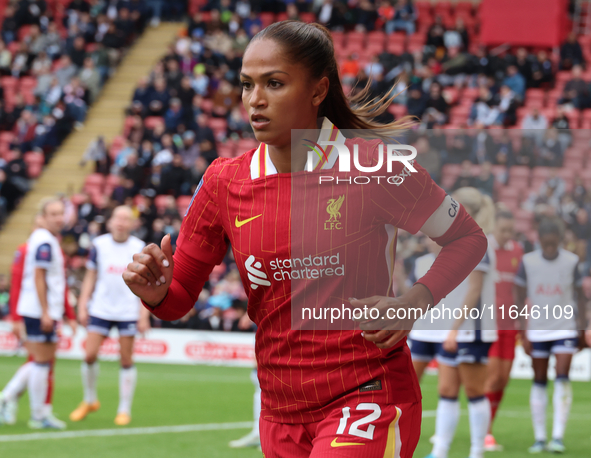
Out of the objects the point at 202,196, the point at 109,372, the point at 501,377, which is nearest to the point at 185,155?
the point at 109,372

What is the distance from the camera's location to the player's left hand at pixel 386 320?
2.39 meters

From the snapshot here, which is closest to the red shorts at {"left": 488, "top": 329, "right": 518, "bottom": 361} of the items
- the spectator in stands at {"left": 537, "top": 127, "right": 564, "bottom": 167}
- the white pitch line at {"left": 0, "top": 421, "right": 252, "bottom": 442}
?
the spectator in stands at {"left": 537, "top": 127, "right": 564, "bottom": 167}

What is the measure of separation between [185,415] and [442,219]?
23.0 ft

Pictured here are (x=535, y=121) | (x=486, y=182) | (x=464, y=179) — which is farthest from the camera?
(x=535, y=121)

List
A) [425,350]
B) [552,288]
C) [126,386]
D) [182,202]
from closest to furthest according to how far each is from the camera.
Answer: [552,288], [425,350], [126,386], [182,202]

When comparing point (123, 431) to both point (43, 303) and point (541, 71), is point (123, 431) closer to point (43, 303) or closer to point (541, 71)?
point (43, 303)

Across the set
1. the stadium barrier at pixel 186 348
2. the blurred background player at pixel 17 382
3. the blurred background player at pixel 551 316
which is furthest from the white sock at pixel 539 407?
the stadium barrier at pixel 186 348

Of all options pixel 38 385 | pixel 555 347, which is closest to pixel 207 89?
pixel 38 385

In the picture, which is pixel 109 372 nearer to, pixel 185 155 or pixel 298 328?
pixel 185 155

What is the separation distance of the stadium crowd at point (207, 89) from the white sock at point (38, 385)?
6587 mm

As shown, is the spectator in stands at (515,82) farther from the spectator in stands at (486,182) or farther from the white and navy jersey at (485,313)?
the spectator in stands at (486,182)

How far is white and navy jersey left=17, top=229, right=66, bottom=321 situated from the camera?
8016 millimetres

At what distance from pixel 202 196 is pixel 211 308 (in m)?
12.2

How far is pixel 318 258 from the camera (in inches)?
99.7
